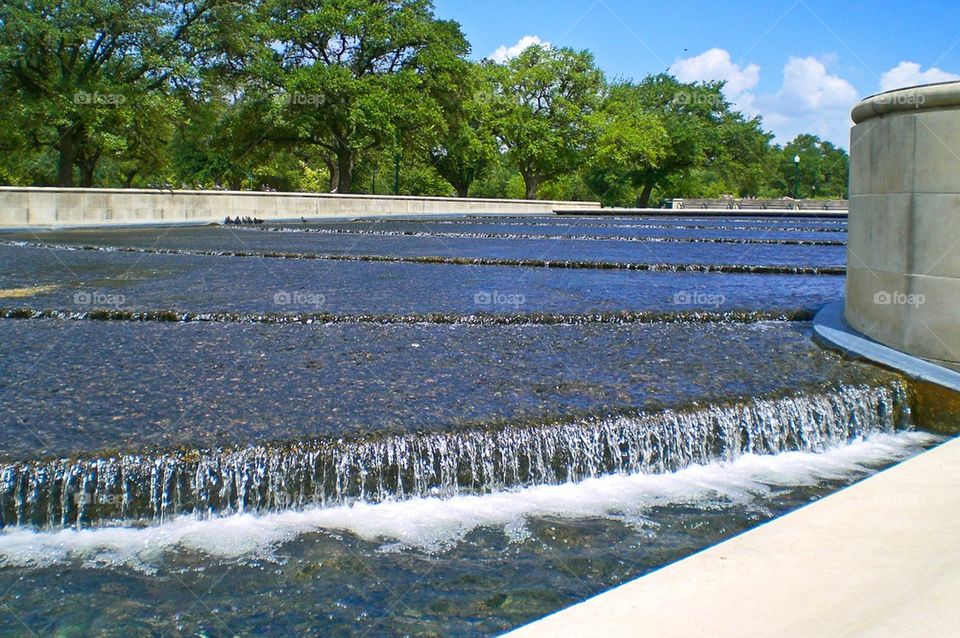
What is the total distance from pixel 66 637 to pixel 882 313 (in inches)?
195

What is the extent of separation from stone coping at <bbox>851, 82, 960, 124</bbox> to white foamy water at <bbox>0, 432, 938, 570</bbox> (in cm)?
194

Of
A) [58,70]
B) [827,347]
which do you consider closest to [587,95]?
[58,70]

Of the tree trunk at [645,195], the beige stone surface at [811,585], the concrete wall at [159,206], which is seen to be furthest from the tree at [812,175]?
the beige stone surface at [811,585]

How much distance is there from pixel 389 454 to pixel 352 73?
1460 inches

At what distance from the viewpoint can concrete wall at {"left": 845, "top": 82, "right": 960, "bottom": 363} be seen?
15.2ft

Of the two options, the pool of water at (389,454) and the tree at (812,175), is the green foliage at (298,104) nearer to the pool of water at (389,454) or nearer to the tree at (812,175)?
the pool of water at (389,454)

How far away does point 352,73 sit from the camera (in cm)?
3838

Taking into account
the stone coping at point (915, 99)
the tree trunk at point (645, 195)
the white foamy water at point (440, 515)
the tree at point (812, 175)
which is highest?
the tree at point (812, 175)

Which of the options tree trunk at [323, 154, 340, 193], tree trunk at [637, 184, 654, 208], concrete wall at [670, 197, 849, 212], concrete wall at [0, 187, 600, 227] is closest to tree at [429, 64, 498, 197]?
tree trunk at [323, 154, 340, 193]

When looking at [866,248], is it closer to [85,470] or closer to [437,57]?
[85,470]

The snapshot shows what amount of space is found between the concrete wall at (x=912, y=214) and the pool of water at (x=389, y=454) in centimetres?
42

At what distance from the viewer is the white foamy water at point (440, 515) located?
3.37 m

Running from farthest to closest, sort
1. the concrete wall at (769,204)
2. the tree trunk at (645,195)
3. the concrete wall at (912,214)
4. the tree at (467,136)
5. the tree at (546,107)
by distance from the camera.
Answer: the tree trunk at (645,195)
the tree at (546,107)
the tree at (467,136)
the concrete wall at (769,204)
the concrete wall at (912,214)

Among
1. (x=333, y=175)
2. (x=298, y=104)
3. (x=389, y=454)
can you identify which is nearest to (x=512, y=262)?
(x=389, y=454)
